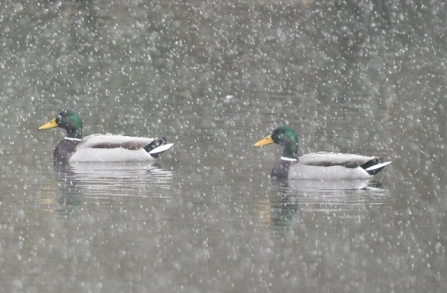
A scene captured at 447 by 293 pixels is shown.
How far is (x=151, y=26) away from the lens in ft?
110

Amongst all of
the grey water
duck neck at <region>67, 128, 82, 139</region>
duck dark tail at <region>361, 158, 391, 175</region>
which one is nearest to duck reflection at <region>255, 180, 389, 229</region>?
the grey water

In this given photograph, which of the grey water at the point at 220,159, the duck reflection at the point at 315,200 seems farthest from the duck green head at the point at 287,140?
the duck reflection at the point at 315,200

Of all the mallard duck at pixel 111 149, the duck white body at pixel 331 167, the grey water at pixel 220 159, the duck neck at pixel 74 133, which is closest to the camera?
the grey water at pixel 220 159

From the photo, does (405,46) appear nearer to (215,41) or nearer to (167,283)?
(215,41)

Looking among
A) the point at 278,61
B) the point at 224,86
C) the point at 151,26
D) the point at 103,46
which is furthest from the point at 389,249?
the point at 151,26

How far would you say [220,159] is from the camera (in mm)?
15438

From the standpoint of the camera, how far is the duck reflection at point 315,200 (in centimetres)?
1213

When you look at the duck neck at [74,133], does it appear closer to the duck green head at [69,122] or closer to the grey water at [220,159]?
the duck green head at [69,122]

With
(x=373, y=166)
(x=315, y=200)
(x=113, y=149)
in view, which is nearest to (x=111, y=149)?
(x=113, y=149)

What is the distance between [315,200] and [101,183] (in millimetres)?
2608

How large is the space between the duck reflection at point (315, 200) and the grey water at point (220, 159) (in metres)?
0.02

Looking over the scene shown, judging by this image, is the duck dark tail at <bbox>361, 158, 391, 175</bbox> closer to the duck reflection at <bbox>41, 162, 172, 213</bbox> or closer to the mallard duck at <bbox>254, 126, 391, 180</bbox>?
the mallard duck at <bbox>254, 126, 391, 180</bbox>

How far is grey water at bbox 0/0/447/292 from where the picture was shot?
10.1 m

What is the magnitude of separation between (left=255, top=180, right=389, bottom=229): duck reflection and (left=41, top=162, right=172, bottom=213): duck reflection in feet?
4.39
